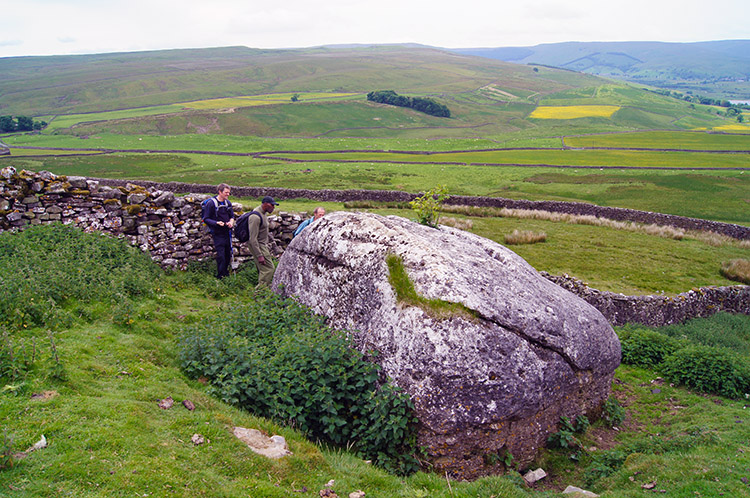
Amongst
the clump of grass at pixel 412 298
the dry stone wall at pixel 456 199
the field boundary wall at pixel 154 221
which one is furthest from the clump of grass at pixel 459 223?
the clump of grass at pixel 412 298

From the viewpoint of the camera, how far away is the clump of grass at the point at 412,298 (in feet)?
28.0

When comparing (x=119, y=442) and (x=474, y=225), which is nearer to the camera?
(x=119, y=442)

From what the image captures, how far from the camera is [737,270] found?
2242 centimetres

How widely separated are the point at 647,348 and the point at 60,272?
48.5 ft

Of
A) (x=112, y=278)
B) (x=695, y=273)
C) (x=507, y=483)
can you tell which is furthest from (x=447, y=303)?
(x=695, y=273)

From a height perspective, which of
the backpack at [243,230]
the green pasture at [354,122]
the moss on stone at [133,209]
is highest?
the green pasture at [354,122]

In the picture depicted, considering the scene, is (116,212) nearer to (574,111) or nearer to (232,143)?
(232,143)

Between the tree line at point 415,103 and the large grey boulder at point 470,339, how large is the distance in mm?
140488

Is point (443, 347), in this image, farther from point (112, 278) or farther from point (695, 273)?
point (695, 273)

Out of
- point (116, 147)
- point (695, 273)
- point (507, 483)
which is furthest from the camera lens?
point (116, 147)

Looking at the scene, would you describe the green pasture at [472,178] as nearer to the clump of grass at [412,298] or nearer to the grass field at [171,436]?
the clump of grass at [412,298]

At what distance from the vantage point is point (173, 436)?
634 centimetres

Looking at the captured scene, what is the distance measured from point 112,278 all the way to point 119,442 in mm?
6062

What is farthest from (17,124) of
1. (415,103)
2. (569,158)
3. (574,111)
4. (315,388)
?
(574,111)
